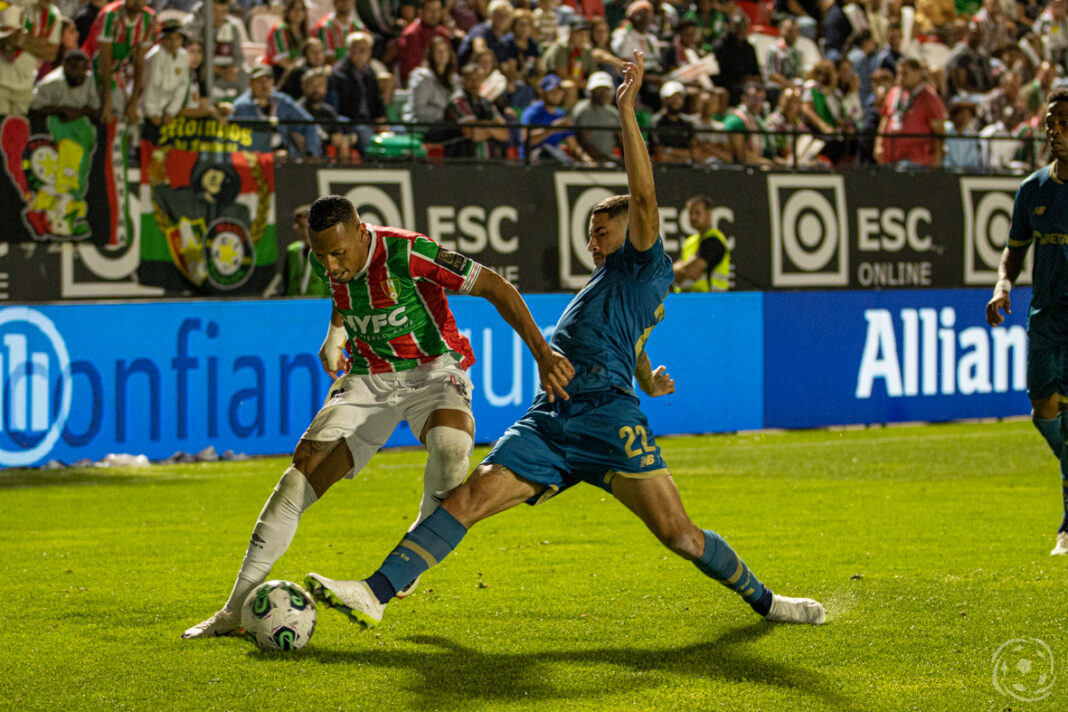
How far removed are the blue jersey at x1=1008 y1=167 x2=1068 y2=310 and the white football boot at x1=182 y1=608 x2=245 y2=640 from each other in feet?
16.5

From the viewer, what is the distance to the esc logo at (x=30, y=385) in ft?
40.3

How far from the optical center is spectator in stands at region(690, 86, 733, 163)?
1723 cm

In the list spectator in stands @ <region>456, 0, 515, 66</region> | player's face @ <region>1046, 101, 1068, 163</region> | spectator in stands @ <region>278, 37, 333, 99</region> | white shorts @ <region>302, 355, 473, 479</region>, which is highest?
spectator in stands @ <region>456, 0, 515, 66</region>

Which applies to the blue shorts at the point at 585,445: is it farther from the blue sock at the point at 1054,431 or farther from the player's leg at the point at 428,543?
the blue sock at the point at 1054,431

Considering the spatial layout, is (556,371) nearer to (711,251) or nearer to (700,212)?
(700,212)

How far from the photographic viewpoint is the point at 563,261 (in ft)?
52.1

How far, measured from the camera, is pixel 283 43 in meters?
16.2

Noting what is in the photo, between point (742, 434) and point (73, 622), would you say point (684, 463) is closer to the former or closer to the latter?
point (742, 434)

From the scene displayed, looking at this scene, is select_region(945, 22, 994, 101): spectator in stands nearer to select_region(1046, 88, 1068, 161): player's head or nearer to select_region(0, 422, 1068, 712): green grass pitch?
select_region(0, 422, 1068, 712): green grass pitch

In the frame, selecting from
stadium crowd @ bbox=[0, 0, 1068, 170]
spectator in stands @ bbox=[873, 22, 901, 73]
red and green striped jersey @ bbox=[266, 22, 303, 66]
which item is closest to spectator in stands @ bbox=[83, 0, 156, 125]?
stadium crowd @ bbox=[0, 0, 1068, 170]

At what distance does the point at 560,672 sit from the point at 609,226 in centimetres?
187

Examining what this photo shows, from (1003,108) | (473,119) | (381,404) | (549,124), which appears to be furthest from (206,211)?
(1003,108)

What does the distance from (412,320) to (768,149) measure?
1266 cm

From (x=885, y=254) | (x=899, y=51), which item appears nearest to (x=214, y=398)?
(x=885, y=254)
